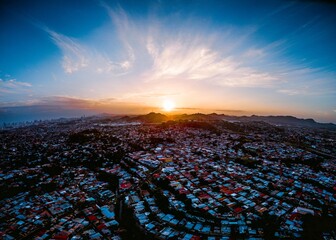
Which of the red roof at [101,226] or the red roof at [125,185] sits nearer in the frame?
the red roof at [101,226]

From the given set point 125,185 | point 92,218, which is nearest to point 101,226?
point 92,218

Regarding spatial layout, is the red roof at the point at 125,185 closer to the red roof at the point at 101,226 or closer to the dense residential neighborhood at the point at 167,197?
the dense residential neighborhood at the point at 167,197

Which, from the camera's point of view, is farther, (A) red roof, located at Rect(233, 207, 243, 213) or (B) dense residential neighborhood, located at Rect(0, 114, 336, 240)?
(A) red roof, located at Rect(233, 207, 243, 213)

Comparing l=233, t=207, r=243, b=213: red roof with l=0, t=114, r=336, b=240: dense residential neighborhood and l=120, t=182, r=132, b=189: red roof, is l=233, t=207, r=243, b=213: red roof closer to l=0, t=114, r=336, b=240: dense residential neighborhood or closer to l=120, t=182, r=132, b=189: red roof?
l=0, t=114, r=336, b=240: dense residential neighborhood

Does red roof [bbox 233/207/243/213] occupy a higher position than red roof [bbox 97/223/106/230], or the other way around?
red roof [bbox 233/207/243/213]

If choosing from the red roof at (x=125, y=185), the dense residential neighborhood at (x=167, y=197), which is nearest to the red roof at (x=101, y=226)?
the dense residential neighborhood at (x=167, y=197)

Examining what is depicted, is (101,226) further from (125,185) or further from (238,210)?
(238,210)

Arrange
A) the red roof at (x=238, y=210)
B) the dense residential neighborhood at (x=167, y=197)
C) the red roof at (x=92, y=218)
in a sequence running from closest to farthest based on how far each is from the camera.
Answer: the dense residential neighborhood at (x=167, y=197)
the red roof at (x=92, y=218)
the red roof at (x=238, y=210)

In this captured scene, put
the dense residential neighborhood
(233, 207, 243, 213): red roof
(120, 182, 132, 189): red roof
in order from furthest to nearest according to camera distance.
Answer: (120, 182, 132, 189): red roof, (233, 207, 243, 213): red roof, the dense residential neighborhood

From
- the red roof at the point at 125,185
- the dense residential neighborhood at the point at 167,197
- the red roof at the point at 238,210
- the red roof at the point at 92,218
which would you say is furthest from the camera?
the red roof at the point at 125,185

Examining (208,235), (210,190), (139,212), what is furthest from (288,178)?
(139,212)

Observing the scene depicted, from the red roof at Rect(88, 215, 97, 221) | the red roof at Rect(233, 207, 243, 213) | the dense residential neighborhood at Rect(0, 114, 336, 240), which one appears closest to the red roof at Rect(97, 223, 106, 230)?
the dense residential neighborhood at Rect(0, 114, 336, 240)
